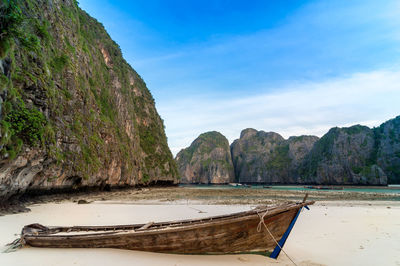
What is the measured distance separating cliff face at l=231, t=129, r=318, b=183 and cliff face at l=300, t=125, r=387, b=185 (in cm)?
2512

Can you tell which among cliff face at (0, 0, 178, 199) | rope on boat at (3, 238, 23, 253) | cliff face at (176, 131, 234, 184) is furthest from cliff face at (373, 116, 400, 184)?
rope on boat at (3, 238, 23, 253)

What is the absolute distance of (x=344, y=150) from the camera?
96750 millimetres

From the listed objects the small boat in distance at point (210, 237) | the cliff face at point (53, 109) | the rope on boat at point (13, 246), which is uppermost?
the cliff face at point (53, 109)

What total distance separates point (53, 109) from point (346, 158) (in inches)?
4423

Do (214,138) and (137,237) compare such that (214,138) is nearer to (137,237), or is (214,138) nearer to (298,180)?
(298,180)

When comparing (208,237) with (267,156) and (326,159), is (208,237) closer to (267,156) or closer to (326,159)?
(326,159)

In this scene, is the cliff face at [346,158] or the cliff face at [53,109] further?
the cliff face at [346,158]

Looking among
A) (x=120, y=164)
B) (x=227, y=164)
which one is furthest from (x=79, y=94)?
(x=227, y=164)

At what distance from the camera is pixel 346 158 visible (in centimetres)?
9481

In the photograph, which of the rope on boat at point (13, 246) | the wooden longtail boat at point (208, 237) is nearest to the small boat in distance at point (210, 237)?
the wooden longtail boat at point (208, 237)

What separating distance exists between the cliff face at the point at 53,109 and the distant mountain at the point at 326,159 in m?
93.1

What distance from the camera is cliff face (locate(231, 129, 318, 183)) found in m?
136

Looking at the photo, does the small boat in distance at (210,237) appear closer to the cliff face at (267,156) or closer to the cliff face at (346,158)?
the cliff face at (346,158)

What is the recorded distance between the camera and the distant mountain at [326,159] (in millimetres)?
84000
